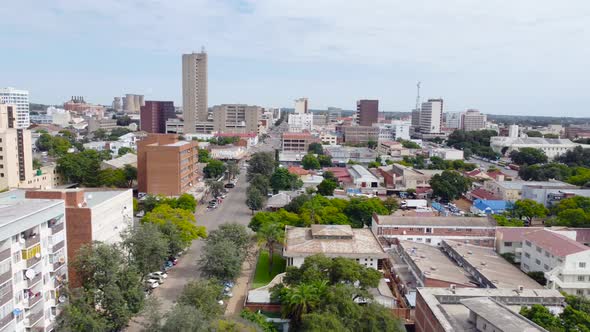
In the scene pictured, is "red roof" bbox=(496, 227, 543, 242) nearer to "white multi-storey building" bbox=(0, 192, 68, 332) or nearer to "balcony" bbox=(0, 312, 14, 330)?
"white multi-storey building" bbox=(0, 192, 68, 332)

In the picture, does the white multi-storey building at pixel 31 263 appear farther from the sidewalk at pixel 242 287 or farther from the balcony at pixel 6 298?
the sidewalk at pixel 242 287

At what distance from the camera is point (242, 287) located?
1959cm

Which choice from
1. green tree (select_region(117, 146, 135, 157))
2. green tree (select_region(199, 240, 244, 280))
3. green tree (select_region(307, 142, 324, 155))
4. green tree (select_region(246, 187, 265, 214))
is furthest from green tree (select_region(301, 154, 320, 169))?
green tree (select_region(199, 240, 244, 280))

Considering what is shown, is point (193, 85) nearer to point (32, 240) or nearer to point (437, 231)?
point (437, 231)

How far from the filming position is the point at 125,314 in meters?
14.1

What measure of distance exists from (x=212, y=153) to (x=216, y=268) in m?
45.1

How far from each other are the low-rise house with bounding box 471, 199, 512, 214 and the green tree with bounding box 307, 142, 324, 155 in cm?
3152

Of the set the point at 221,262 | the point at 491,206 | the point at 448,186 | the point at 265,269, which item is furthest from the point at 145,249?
the point at 448,186

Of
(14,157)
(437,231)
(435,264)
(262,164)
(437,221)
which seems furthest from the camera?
(262,164)

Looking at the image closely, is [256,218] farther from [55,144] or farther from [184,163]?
[55,144]

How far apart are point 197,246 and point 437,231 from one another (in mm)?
13486

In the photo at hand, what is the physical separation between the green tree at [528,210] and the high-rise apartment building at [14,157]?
117 feet

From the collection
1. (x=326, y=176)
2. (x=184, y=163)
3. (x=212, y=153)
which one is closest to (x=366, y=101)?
(x=212, y=153)

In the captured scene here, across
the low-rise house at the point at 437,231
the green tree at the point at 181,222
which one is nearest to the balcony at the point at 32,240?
the green tree at the point at 181,222
